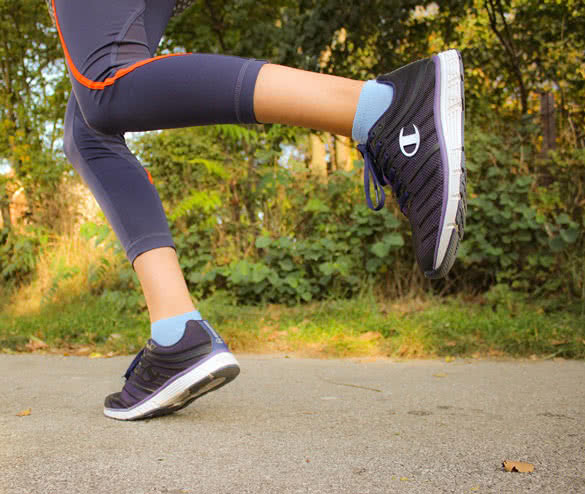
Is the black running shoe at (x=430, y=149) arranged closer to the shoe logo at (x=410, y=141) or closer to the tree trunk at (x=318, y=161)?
the shoe logo at (x=410, y=141)

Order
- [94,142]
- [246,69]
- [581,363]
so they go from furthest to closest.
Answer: [581,363] → [94,142] → [246,69]

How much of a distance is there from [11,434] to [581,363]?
221 centimetres

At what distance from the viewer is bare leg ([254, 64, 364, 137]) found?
1.27 meters

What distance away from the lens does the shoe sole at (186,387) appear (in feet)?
4.98

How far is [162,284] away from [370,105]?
2.42ft

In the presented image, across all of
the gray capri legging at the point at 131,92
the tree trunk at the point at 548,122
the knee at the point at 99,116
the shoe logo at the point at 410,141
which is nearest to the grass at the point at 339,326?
the tree trunk at the point at 548,122

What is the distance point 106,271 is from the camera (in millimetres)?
4953

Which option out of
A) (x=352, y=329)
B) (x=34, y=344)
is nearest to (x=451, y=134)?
(x=352, y=329)

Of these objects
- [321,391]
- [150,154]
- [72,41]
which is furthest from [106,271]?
[72,41]

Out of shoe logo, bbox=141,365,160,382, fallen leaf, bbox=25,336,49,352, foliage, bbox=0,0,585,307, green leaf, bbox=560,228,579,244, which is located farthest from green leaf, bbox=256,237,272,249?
shoe logo, bbox=141,365,160,382

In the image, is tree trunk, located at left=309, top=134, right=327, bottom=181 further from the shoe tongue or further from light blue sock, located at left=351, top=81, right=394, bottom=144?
light blue sock, located at left=351, top=81, right=394, bottom=144

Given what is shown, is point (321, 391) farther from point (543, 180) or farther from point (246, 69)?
point (543, 180)

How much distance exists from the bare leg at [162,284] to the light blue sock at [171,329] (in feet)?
0.04

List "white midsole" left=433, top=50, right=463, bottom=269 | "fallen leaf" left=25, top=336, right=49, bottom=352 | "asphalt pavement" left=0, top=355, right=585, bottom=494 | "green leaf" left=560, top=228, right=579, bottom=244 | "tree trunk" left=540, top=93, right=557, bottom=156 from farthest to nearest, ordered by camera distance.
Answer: "tree trunk" left=540, top=93, right=557, bottom=156
"green leaf" left=560, top=228, right=579, bottom=244
"fallen leaf" left=25, top=336, right=49, bottom=352
"white midsole" left=433, top=50, right=463, bottom=269
"asphalt pavement" left=0, top=355, right=585, bottom=494
